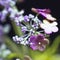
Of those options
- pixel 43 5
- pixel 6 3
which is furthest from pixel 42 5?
pixel 6 3

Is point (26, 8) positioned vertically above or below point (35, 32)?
above

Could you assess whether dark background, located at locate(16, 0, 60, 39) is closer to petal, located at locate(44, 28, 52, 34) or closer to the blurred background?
the blurred background

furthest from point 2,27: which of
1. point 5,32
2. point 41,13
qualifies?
point 41,13

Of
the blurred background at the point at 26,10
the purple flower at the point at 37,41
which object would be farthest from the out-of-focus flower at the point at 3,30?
the purple flower at the point at 37,41

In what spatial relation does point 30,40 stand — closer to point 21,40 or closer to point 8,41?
point 21,40

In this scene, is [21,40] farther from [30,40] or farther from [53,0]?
[53,0]

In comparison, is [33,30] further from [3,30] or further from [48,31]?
[3,30]

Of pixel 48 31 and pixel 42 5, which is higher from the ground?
pixel 42 5

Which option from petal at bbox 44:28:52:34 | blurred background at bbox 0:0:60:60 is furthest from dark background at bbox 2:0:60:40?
petal at bbox 44:28:52:34

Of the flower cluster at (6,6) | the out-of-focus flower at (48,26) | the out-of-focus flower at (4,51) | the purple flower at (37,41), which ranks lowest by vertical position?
the purple flower at (37,41)

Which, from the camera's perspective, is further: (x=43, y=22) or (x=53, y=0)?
(x=53, y=0)

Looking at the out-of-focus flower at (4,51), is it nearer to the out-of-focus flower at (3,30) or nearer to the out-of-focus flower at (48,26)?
the out-of-focus flower at (3,30)
